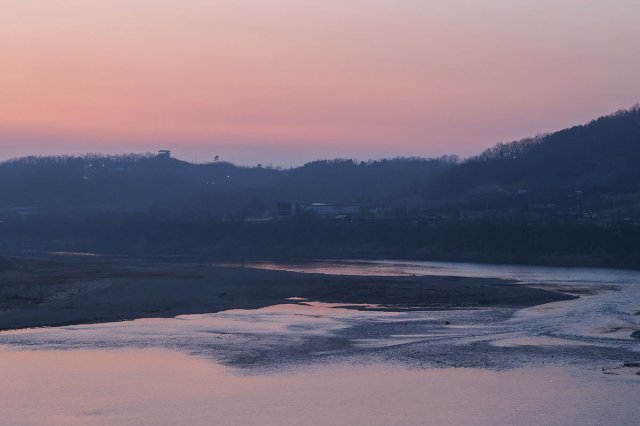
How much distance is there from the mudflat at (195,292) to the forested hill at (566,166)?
7620cm

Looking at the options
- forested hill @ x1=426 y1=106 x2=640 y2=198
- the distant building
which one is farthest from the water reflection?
forested hill @ x1=426 y1=106 x2=640 y2=198

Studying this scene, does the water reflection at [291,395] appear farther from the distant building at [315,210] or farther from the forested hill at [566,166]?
the forested hill at [566,166]

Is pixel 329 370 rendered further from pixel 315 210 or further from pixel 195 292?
pixel 315 210

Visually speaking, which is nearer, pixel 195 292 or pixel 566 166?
pixel 195 292

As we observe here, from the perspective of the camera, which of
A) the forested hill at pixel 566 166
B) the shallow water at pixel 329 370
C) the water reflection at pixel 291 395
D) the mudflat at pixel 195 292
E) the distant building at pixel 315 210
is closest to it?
the water reflection at pixel 291 395

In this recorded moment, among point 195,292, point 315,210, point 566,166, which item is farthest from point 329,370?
point 566,166

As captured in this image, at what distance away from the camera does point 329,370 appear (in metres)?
26.2

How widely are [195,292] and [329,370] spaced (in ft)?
65.3

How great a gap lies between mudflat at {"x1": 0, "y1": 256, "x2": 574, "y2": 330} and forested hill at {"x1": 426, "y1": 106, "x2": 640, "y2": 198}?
76.2 metres

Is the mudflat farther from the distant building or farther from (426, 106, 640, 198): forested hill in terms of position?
(426, 106, 640, 198): forested hill

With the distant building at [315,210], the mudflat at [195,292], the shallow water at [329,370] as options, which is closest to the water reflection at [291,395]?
the shallow water at [329,370]

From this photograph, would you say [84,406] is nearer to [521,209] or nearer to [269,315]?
[269,315]

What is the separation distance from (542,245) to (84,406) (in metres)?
64.9

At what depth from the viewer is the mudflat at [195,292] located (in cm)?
3772
